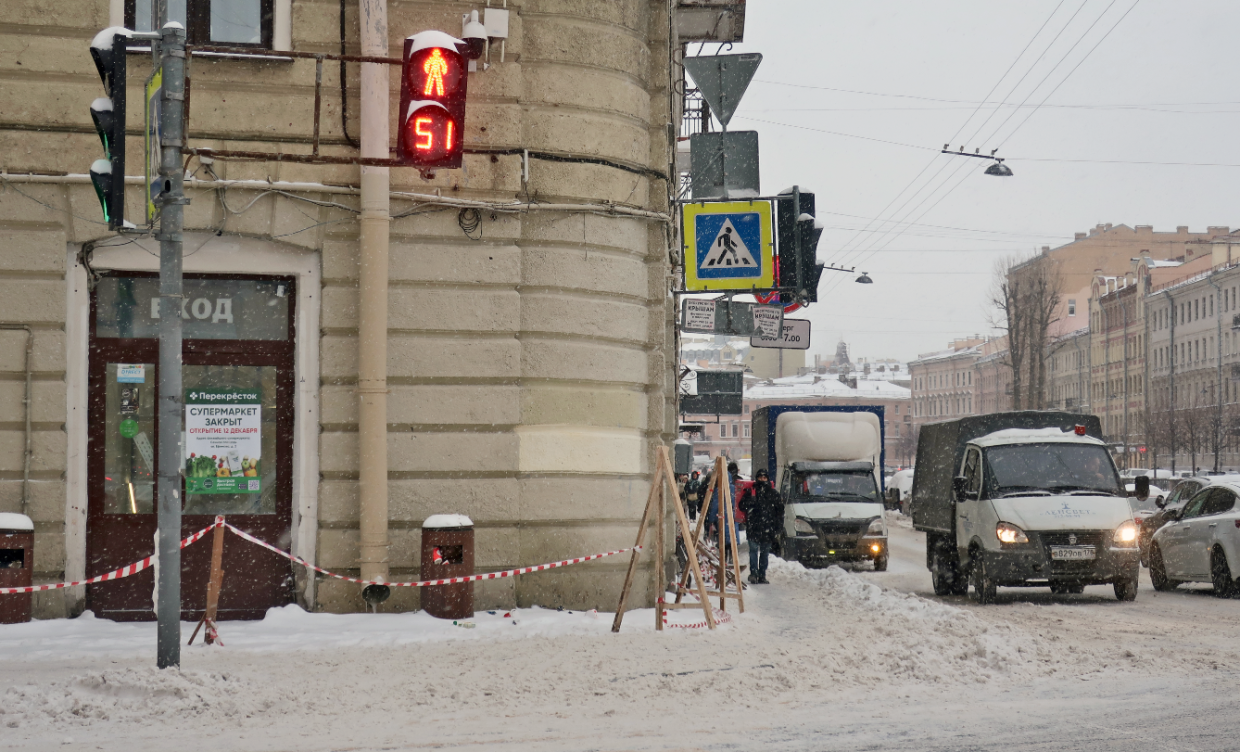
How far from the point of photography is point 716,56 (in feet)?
58.9

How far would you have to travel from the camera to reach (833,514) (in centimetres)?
2534

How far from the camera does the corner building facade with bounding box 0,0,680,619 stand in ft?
41.4

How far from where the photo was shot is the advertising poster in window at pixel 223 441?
13062 millimetres

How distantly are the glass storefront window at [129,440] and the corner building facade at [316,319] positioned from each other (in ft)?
0.06

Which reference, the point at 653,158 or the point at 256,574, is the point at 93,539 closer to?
the point at 256,574

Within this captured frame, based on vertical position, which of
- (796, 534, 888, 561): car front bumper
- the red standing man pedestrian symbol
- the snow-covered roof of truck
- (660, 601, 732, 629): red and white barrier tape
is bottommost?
(796, 534, 888, 561): car front bumper

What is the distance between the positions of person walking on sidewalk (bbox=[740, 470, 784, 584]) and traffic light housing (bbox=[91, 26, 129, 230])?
11.8 m

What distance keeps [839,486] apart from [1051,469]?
8.61 meters

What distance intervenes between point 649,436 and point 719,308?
7.79 meters

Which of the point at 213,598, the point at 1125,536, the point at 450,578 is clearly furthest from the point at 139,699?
the point at 1125,536

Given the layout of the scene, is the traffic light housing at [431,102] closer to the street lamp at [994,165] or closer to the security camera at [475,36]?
the security camera at [475,36]

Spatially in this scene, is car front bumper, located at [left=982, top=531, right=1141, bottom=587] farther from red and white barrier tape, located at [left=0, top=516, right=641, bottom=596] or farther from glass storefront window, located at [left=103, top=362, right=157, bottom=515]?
glass storefront window, located at [left=103, top=362, right=157, bottom=515]

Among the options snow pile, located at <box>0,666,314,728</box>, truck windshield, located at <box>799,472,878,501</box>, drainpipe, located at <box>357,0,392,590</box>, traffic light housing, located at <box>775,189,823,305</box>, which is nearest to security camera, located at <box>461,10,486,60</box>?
drainpipe, located at <box>357,0,392,590</box>

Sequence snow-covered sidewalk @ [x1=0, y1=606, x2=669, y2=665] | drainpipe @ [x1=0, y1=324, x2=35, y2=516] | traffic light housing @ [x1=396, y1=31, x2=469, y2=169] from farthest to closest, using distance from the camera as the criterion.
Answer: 1. drainpipe @ [x1=0, y1=324, x2=35, y2=516]
2. traffic light housing @ [x1=396, y1=31, x2=469, y2=169]
3. snow-covered sidewalk @ [x1=0, y1=606, x2=669, y2=665]
